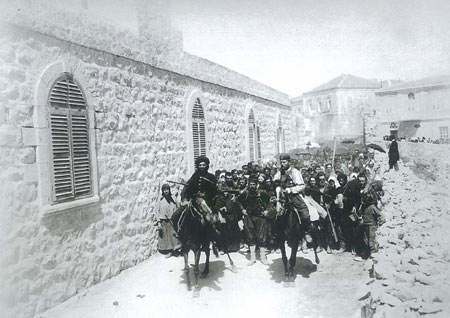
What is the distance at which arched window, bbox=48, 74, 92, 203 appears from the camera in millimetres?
4711

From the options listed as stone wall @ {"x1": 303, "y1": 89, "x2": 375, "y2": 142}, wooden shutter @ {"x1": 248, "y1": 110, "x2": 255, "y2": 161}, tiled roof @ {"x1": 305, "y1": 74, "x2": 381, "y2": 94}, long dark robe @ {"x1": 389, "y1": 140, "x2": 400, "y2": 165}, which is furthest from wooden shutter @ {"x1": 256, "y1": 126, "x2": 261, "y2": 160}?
tiled roof @ {"x1": 305, "y1": 74, "x2": 381, "y2": 94}

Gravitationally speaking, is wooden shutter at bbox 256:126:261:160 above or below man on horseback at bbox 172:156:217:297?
above

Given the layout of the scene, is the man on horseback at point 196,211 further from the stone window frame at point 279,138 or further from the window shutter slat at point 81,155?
the stone window frame at point 279,138

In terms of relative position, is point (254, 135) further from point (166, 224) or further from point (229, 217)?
point (166, 224)

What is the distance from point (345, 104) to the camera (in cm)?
4828

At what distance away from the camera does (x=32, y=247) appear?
4.23 m

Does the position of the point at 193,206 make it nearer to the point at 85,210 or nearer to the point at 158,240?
the point at 85,210

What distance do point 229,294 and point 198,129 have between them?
496 centimetres

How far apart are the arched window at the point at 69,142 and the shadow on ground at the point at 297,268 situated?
326 centimetres

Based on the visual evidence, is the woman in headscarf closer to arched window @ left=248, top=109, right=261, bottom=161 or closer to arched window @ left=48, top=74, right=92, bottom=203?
arched window @ left=48, top=74, right=92, bottom=203

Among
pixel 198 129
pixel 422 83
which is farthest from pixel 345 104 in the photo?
pixel 198 129

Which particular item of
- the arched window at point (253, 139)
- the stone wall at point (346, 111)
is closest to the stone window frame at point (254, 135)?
the arched window at point (253, 139)

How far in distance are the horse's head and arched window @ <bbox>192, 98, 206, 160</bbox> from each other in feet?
12.6

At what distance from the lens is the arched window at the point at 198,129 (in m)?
8.79
